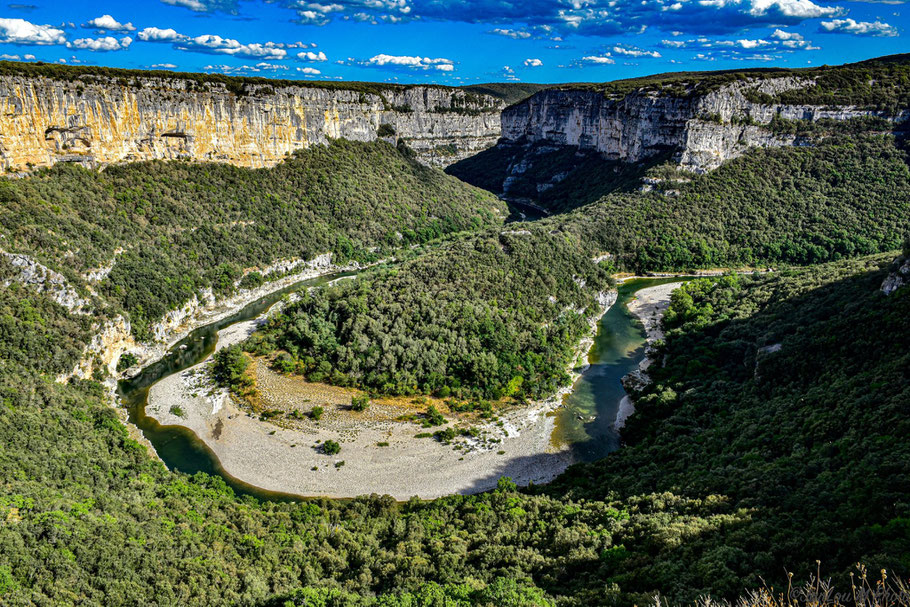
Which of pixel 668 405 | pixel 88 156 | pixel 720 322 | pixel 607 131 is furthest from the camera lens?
pixel 607 131

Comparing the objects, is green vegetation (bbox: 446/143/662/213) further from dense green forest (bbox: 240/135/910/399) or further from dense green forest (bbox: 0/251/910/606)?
dense green forest (bbox: 0/251/910/606)

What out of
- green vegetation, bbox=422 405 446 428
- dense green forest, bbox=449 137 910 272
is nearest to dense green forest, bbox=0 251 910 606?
green vegetation, bbox=422 405 446 428

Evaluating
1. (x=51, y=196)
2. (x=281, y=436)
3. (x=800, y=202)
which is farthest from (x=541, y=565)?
(x=800, y=202)

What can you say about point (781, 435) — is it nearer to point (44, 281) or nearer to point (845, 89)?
point (44, 281)

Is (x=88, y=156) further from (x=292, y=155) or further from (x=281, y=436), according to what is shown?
(x=281, y=436)

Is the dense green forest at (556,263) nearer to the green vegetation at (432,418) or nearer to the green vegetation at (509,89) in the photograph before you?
the green vegetation at (432,418)

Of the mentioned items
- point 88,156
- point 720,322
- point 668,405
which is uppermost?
point 88,156
